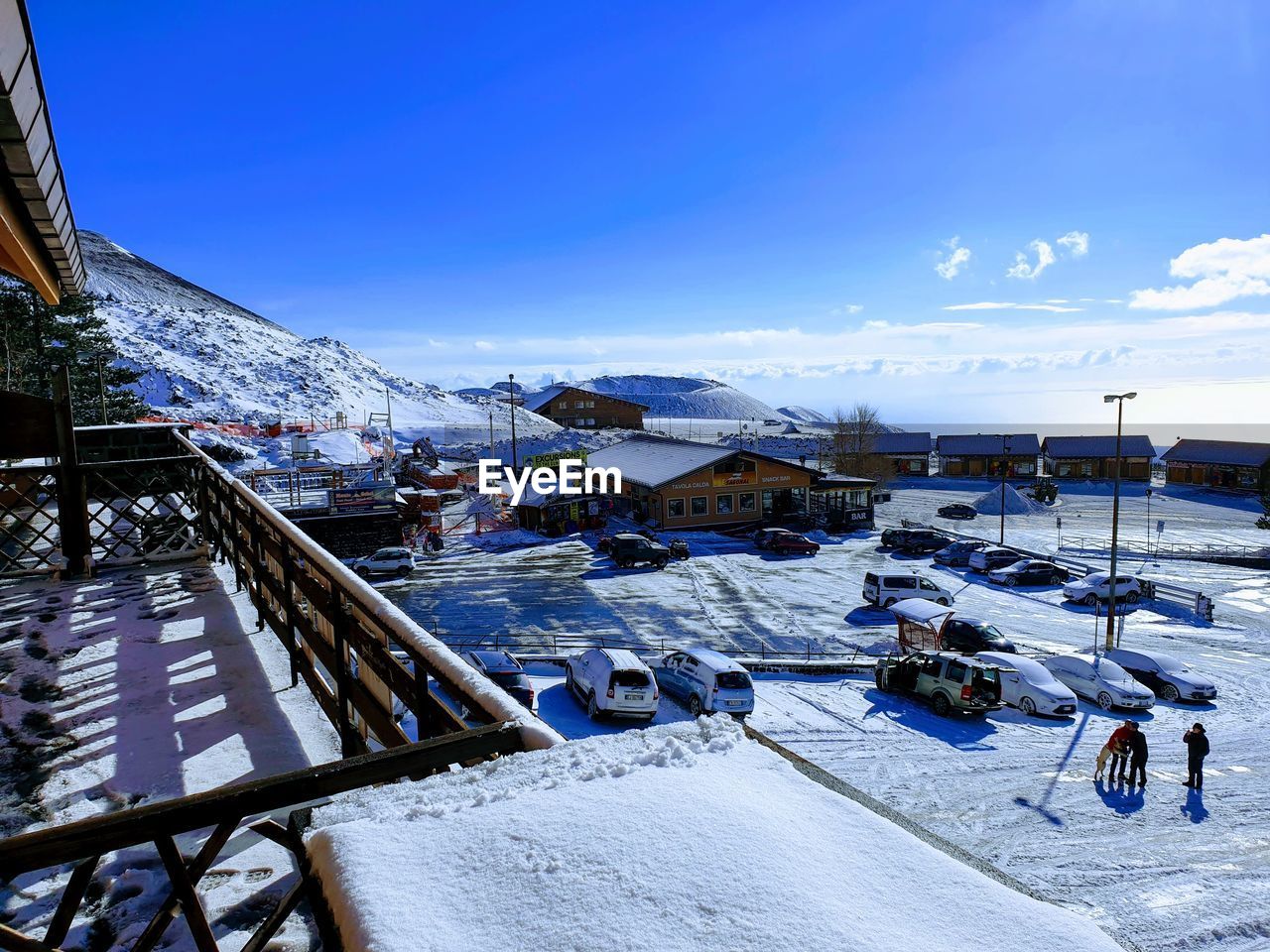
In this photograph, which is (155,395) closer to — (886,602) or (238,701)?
(886,602)

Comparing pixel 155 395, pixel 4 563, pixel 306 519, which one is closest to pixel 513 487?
pixel 306 519

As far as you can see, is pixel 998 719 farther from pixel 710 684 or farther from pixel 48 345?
pixel 48 345

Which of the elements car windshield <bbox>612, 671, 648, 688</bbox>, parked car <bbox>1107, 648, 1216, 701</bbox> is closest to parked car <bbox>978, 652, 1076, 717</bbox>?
parked car <bbox>1107, 648, 1216, 701</bbox>

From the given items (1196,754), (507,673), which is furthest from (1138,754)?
(507,673)

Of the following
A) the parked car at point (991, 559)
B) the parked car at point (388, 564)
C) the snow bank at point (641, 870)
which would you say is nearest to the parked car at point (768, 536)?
the parked car at point (991, 559)

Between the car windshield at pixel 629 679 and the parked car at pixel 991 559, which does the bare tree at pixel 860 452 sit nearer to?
the parked car at pixel 991 559
